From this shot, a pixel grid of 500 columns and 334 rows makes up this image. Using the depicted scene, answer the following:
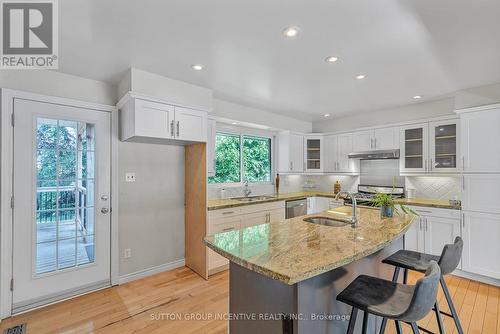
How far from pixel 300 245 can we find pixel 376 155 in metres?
3.32

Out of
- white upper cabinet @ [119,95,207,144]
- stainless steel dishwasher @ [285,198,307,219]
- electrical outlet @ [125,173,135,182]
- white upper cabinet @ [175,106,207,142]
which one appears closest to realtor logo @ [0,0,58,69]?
white upper cabinet @ [119,95,207,144]

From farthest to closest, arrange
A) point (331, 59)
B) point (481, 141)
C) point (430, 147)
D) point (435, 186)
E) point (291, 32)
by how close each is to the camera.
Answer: point (435, 186)
point (430, 147)
point (481, 141)
point (331, 59)
point (291, 32)

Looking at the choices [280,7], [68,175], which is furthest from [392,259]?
[68,175]

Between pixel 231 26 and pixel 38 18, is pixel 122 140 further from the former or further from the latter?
pixel 231 26

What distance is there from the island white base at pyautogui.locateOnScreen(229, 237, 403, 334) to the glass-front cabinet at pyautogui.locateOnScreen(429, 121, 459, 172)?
2.72 meters

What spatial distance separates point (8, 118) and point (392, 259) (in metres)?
3.73

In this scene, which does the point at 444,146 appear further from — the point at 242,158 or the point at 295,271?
the point at 295,271

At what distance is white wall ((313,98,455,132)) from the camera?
3710mm

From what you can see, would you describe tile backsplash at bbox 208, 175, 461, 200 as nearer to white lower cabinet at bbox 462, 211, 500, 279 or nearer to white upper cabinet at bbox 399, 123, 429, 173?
white upper cabinet at bbox 399, 123, 429, 173

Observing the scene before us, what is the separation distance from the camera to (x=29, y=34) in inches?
75.6

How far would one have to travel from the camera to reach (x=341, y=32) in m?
1.91

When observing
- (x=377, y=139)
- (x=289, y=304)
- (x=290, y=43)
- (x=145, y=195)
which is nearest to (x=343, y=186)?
(x=377, y=139)

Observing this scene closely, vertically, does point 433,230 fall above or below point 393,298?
below

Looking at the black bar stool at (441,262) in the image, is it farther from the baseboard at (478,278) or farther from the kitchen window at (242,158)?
the kitchen window at (242,158)
